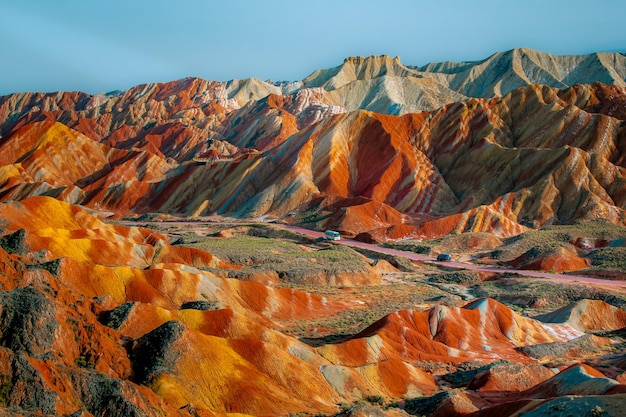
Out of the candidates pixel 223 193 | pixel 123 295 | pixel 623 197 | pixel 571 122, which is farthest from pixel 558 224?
pixel 123 295

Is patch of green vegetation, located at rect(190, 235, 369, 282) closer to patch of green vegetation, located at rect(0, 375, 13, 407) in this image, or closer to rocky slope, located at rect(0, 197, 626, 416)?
rocky slope, located at rect(0, 197, 626, 416)

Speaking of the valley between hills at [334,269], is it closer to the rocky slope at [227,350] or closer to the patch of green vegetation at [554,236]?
the rocky slope at [227,350]

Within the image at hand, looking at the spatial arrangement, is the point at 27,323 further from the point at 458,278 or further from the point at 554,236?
the point at 554,236

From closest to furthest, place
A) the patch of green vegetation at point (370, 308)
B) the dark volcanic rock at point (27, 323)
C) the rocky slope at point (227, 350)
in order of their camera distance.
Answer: the rocky slope at point (227, 350), the dark volcanic rock at point (27, 323), the patch of green vegetation at point (370, 308)

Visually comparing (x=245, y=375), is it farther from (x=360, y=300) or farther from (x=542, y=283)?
(x=542, y=283)

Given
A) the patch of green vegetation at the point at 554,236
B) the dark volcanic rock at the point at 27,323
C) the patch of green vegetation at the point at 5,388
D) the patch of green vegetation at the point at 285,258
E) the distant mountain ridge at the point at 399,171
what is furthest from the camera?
the distant mountain ridge at the point at 399,171

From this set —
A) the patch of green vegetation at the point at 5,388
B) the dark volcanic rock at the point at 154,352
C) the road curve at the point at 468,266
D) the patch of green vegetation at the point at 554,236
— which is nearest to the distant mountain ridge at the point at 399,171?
the road curve at the point at 468,266
